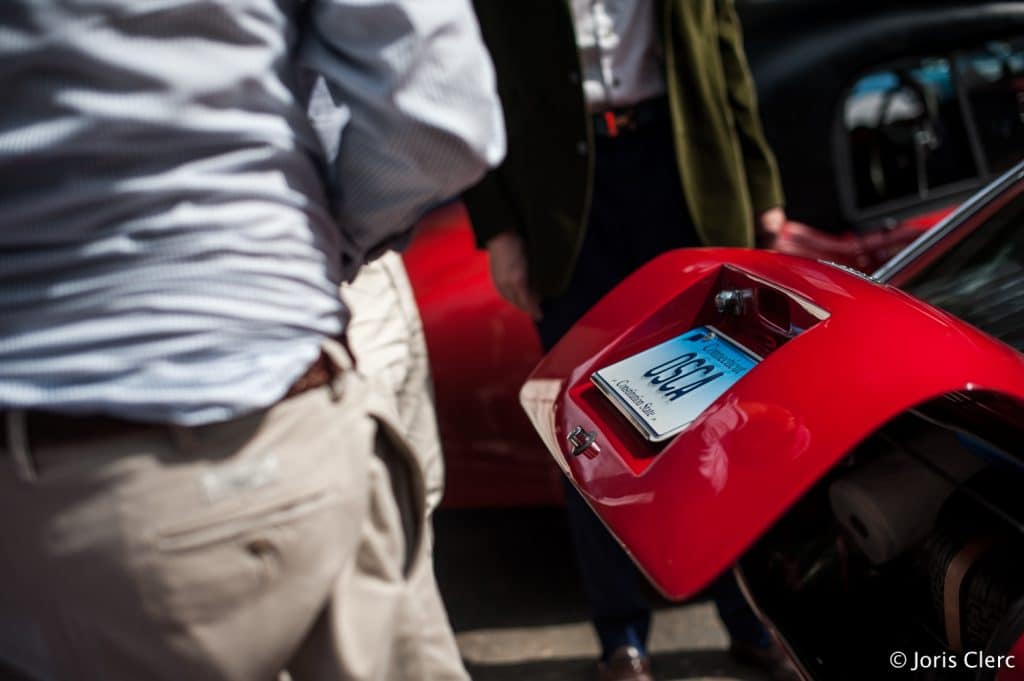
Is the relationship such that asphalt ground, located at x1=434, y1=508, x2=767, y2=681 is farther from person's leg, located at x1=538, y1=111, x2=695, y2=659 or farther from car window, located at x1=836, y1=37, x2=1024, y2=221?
car window, located at x1=836, y1=37, x2=1024, y2=221

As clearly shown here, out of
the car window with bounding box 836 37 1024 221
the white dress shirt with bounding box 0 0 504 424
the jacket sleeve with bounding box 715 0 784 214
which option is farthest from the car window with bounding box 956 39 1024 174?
the white dress shirt with bounding box 0 0 504 424

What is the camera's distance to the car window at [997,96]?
2.66 m

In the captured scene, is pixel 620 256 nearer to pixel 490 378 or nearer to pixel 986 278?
pixel 490 378

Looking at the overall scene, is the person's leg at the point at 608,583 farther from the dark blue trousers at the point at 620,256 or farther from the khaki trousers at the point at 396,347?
the khaki trousers at the point at 396,347

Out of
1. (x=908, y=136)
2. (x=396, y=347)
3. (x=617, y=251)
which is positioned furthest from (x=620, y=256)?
(x=908, y=136)

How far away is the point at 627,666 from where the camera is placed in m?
2.13

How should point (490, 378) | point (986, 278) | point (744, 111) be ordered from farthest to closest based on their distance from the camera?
point (490, 378)
point (744, 111)
point (986, 278)

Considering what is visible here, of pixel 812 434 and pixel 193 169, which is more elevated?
pixel 193 169

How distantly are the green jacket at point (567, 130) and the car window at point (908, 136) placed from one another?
2.66ft

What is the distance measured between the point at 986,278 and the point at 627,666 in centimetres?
116

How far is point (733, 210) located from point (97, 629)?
151cm

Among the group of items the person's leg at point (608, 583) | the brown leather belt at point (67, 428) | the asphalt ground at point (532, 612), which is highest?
the brown leather belt at point (67, 428)

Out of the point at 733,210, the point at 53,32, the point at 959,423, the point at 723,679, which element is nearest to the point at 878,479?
the point at 959,423

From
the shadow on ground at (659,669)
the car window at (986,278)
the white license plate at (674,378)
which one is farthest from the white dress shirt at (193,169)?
the shadow on ground at (659,669)
